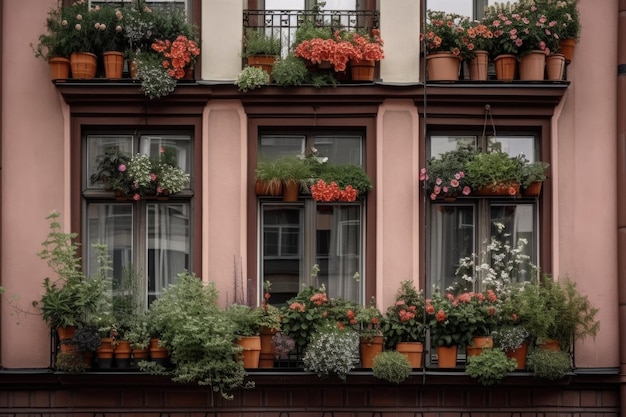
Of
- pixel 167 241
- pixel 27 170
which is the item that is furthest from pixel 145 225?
pixel 27 170

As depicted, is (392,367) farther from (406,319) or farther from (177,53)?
(177,53)

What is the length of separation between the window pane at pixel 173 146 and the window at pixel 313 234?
952mm

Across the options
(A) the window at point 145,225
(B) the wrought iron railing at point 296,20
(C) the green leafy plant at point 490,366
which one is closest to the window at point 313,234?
(A) the window at point 145,225

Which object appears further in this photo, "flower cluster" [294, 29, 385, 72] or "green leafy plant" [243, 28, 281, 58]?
"green leafy plant" [243, 28, 281, 58]

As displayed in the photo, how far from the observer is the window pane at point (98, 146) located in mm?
16172

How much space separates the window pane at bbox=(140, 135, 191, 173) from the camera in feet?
53.3

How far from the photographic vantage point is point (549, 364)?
49.6 ft

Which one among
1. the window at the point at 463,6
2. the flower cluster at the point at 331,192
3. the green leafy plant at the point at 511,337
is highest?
the window at the point at 463,6

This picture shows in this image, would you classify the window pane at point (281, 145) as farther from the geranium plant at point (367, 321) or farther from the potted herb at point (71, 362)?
the potted herb at point (71, 362)

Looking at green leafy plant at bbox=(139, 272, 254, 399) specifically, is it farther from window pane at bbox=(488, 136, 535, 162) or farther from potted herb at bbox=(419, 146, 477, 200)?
window pane at bbox=(488, 136, 535, 162)

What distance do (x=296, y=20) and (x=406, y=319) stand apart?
4099 mm

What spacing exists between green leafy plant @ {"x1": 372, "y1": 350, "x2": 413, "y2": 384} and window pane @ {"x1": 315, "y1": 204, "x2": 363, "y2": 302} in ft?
4.21

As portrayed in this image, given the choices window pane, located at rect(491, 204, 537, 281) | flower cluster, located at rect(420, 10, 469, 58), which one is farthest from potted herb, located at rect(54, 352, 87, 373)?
flower cluster, located at rect(420, 10, 469, 58)

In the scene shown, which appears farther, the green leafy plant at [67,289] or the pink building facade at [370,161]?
the pink building facade at [370,161]
